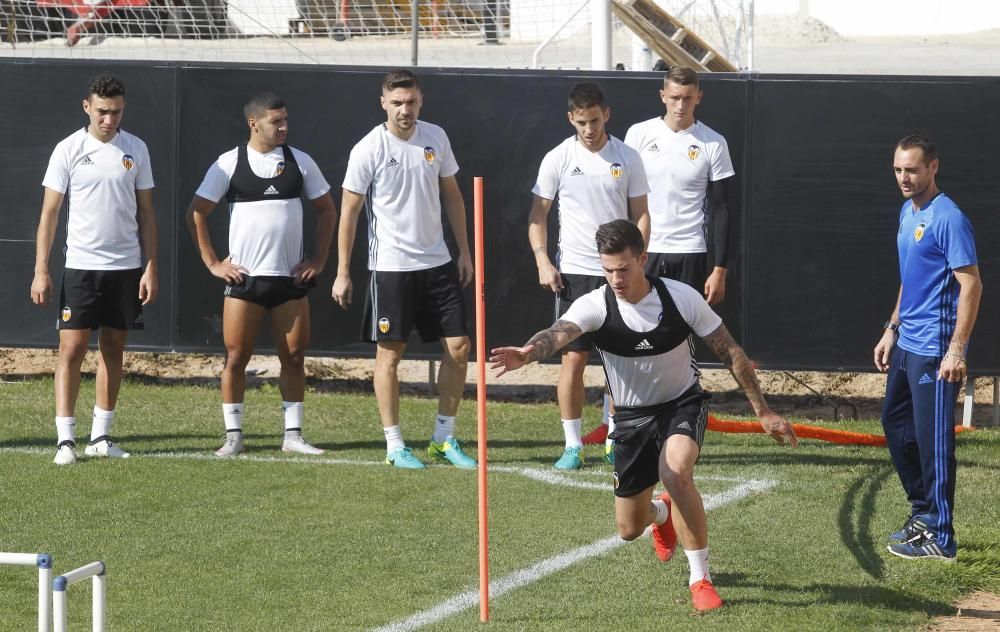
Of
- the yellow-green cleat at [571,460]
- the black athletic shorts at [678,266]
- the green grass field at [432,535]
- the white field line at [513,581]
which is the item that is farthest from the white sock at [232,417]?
the white field line at [513,581]

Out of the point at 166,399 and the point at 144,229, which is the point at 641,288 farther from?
the point at 166,399

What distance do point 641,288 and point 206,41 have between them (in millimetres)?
11869

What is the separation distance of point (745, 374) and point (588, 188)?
311 centimetres

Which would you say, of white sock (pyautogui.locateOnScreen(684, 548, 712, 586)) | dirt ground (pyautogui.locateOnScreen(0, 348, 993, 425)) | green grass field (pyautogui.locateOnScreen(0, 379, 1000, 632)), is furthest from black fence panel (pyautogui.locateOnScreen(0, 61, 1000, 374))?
white sock (pyautogui.locateOnScreen(684, 548, 712, 586))

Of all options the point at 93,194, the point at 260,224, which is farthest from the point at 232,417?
the point at 93,194

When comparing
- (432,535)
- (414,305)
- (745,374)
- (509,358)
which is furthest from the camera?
(414,305)

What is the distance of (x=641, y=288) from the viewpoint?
20.4 ft

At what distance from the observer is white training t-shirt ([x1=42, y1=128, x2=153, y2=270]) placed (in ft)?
29.7

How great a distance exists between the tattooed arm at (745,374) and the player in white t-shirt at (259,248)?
12.3 ft

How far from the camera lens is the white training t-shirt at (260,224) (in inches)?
365

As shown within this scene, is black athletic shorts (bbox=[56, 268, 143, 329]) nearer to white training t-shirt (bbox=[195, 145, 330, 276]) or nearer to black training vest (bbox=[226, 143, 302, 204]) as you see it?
white training t-shirt (bbox=[195, 145, 330, 276])

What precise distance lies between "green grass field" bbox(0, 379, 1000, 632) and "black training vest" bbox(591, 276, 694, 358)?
1109 mm

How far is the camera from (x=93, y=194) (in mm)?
9062

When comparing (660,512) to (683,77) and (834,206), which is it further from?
(834,206)
